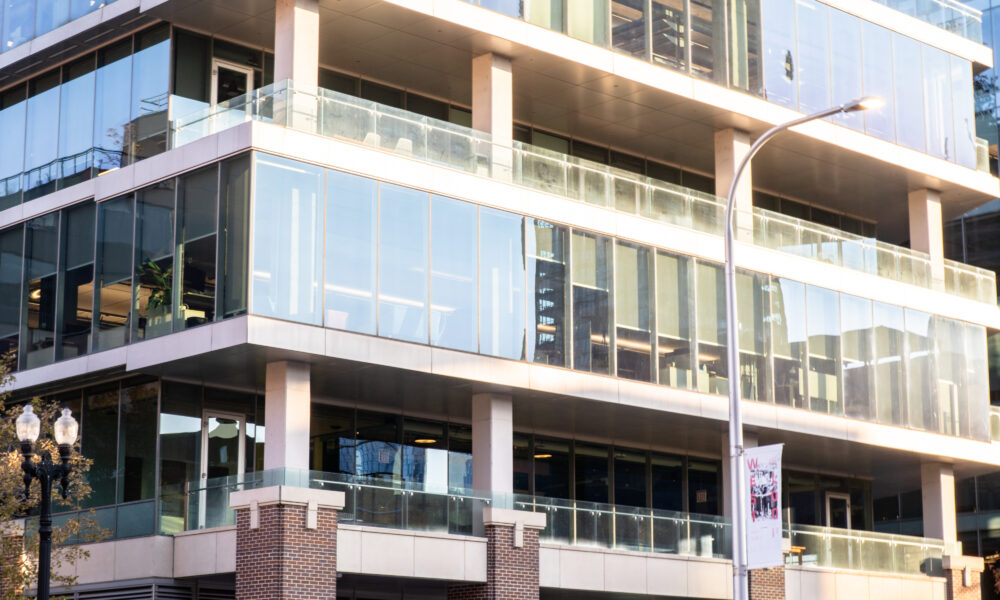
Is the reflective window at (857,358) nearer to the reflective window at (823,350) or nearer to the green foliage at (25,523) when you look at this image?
the reflective window at (823,350)

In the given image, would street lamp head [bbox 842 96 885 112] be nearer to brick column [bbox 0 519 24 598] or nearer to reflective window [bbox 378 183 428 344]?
reflective window [bbox 378 183 428 344]

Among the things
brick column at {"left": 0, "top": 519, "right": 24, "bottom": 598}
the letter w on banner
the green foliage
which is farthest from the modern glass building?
brick column at {"left": 0, "top": 519, "right": 24, "bottom": 598}

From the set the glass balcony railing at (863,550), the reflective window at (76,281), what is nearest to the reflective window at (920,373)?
the glass balcony railing at (863,550)

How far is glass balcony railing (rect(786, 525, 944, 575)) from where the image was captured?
40.0m

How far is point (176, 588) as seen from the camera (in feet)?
105

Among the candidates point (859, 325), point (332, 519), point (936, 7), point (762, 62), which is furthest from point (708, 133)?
point (332, 519)

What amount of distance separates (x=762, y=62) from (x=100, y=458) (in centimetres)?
2044

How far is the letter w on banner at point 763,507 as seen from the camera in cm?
2369

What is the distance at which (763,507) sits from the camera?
78.7ft

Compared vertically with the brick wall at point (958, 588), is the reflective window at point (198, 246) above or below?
above

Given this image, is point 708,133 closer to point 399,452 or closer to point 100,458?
point 399,452

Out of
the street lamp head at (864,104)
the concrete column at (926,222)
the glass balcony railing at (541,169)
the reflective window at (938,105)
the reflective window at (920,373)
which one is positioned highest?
the reflective window at (938,105)

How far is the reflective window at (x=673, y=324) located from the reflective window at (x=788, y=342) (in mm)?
3186

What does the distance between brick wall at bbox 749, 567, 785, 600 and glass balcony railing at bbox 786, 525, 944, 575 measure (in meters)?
0.70
